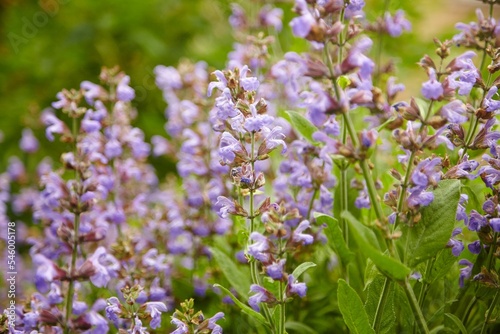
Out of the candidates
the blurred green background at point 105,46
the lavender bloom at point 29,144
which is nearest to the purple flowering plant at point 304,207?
the lavender bloom at point 29,144

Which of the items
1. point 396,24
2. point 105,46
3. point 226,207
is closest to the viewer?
point 226,207

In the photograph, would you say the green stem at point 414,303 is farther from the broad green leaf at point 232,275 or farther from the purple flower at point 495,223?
the broad green leaf at point 232,275

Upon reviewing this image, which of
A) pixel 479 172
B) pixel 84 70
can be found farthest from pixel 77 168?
pixel 84 70

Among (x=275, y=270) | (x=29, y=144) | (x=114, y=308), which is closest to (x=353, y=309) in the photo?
(x=275, y=270)

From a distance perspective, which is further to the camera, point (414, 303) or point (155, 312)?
point (155, 312)

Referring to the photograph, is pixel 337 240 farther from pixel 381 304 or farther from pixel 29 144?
pixel 29 144

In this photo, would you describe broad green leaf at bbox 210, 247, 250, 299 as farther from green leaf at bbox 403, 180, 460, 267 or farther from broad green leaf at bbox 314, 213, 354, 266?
green leaf at bbox 403, 180, 460, 267

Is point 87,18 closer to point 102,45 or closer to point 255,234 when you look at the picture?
point 102,45
